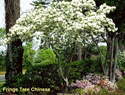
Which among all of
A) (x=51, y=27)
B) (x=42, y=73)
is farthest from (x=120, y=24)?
(x=42, y=73)

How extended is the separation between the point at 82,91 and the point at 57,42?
2530 mm

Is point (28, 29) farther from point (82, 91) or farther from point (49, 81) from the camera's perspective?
point (82, 91)

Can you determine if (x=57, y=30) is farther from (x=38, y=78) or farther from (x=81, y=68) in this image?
(x=81, y=68)

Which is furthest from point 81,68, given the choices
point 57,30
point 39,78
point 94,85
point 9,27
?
point 9,27

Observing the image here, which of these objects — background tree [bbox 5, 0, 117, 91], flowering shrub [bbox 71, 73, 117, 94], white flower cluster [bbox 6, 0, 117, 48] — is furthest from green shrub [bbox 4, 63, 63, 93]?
white flower cluster [bbox 6, 0, 117, 48]

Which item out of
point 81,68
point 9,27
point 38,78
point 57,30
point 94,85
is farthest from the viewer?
point 81,68

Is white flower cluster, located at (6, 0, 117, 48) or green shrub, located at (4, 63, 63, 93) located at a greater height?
white flower cluster, located at (6, 0, 117, 48)

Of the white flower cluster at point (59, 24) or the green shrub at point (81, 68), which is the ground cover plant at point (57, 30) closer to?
the white flower cluster at point (59, 24)

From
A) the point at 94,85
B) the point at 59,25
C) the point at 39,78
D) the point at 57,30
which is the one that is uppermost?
the point at 59,25

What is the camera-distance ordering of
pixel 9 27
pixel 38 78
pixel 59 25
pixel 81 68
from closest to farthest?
pixel 59 25
pixel 38 78
pixel 9 27
pixel 81 68

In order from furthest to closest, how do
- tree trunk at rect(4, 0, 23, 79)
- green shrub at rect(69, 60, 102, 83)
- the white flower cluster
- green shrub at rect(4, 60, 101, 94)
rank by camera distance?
green shrub at rect(69, 60, 102, 83), tree trunk at rect(4, 0, 23, 79), green shrub at rect(4, 60, 101, 94), the white flower cluster

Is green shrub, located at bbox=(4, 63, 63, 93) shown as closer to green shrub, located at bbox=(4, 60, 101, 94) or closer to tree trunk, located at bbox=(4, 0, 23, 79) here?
green shrub, located at bbox=(4, 60, 101, 94)

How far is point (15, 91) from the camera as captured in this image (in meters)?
5.81

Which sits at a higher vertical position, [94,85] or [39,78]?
[39,78]
